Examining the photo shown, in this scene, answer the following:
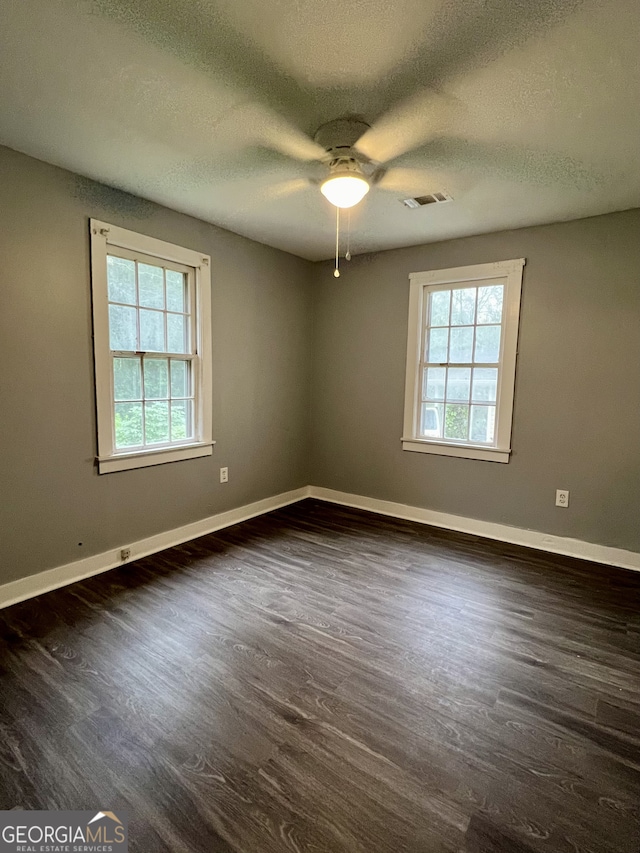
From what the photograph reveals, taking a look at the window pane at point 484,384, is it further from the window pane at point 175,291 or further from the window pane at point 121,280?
the window pane at point 121,280

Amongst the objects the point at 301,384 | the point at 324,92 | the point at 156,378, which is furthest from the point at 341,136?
the point at 301,384

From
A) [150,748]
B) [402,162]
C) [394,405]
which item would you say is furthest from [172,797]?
[394,405]

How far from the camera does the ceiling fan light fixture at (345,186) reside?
2.10 meters

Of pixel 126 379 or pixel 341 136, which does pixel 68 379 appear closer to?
pixel 126 379

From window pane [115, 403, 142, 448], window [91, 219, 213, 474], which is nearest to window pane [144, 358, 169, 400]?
window [91, 219, 213, 474]

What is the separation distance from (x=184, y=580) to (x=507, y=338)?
9.99 feet

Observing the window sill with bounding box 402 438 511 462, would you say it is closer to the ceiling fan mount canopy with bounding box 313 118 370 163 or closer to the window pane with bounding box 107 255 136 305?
the ceiling fan mount canopy with bounding box 313 118 370 163

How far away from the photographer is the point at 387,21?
1.38m

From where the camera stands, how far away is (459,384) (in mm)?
3701

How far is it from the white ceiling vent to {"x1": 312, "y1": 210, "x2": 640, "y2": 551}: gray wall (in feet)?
0.67

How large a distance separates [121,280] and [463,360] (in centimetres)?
279

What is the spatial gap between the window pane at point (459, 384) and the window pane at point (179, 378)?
2294 mm

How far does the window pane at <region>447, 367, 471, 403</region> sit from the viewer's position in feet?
12.0

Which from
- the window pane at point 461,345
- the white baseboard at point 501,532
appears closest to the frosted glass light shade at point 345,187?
the window pane at point 461,345
